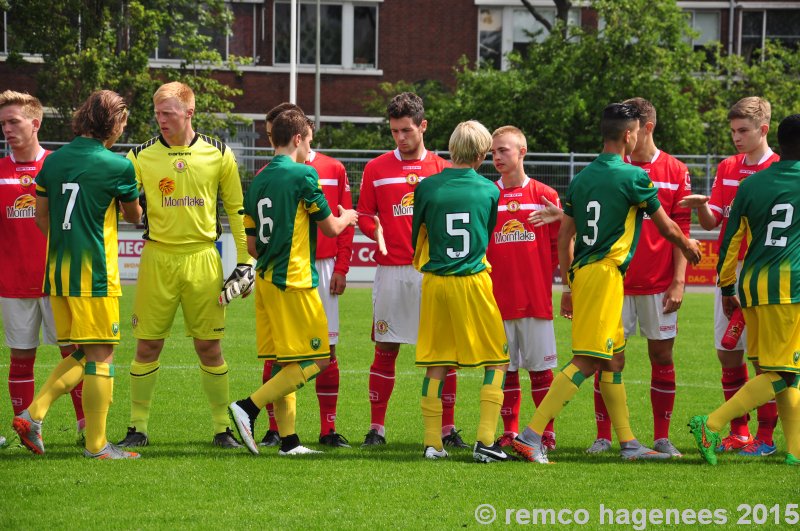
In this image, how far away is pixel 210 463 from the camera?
22.7 feet

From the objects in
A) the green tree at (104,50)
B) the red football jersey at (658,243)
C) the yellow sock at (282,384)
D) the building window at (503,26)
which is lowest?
the yellow sock at (282,384)

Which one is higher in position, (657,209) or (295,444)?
(657,209)

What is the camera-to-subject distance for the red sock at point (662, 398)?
7840 mm

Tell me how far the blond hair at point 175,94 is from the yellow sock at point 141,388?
1.83 metres

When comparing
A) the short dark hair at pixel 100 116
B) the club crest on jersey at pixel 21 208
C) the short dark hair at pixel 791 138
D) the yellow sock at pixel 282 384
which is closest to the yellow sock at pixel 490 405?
the yellow sock at pixel 282 384

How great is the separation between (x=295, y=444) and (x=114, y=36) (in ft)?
66.4

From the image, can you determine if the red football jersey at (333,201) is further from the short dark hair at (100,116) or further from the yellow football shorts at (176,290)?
the short dark hair at (100,116)

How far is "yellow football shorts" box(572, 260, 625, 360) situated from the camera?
6992 mm

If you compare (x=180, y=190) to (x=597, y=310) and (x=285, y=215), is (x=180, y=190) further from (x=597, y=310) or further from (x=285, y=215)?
(x=597, y=310)

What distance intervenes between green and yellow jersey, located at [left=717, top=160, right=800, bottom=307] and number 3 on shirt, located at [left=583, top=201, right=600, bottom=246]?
37.6 inches

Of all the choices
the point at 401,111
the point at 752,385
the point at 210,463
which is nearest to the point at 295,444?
the point at 210,463

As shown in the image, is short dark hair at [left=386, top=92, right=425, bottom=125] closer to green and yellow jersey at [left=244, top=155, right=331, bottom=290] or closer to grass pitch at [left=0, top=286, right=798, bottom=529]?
green and yellow jersey at [left=244, top=155, right=331, bottom=290]

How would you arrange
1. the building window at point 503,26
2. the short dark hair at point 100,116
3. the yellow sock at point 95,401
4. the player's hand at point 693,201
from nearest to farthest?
1. the yellow sock at point 95,401
2. the short dark hair at point 100,116
3. the player's hand at point 693,201
4. the building window at point 503,26

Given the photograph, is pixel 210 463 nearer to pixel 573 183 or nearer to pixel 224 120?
pixel 573 183
